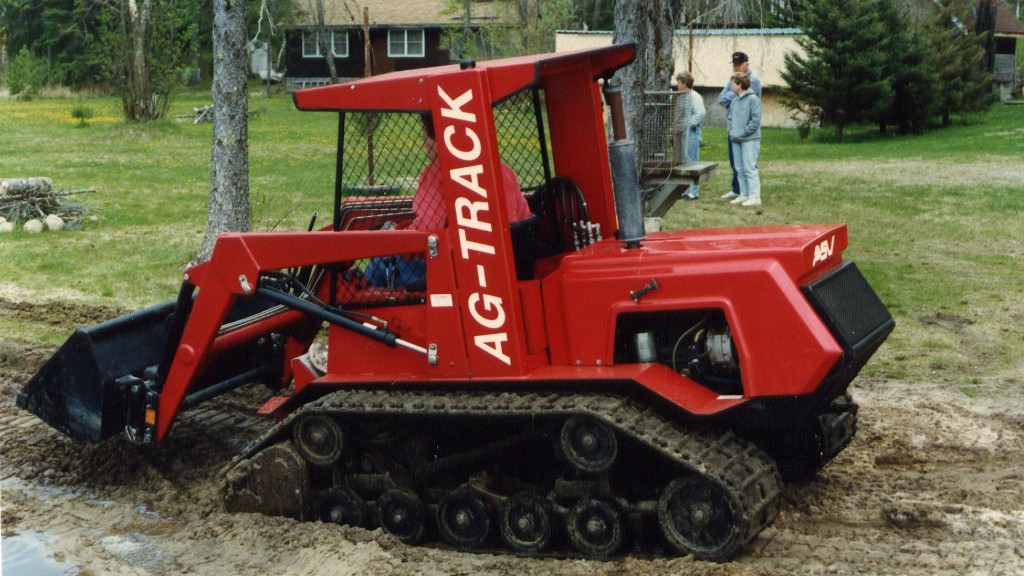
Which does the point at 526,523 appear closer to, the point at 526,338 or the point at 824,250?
the point at 526,338

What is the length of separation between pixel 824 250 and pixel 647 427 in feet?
4.26

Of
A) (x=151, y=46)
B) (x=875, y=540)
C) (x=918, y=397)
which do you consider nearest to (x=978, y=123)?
(x=151, y=46)

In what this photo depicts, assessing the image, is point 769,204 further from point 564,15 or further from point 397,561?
point 564,15

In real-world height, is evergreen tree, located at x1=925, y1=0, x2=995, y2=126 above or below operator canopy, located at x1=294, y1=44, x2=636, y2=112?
above

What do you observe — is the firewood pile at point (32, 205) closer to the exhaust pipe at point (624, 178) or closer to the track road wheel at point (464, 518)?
the track road wheel at point (464, 518)

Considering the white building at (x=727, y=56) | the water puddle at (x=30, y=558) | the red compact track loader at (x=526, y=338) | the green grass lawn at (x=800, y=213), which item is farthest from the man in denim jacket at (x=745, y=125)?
the white building at (x=727, y=56)

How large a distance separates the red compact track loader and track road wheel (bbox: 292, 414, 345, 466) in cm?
1

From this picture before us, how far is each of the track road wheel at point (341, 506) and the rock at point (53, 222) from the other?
1092cm

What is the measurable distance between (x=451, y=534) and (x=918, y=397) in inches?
160

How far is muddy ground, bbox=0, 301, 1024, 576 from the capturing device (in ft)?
19.0

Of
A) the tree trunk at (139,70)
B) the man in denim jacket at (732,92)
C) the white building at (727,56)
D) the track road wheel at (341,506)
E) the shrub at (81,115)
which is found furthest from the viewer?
the white building at (727,56)

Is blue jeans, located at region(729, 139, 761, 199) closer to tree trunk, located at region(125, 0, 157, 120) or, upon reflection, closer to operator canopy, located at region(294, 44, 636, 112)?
operator canopy, located at region(294, 44, 636, 112)

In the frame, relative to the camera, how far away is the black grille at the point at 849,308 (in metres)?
5.64

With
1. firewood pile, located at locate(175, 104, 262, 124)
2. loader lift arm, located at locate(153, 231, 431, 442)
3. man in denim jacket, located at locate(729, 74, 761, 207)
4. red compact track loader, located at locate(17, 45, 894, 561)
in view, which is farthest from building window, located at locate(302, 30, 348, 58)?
red compact track loader, located at locate(17, 45, 894, 561)
